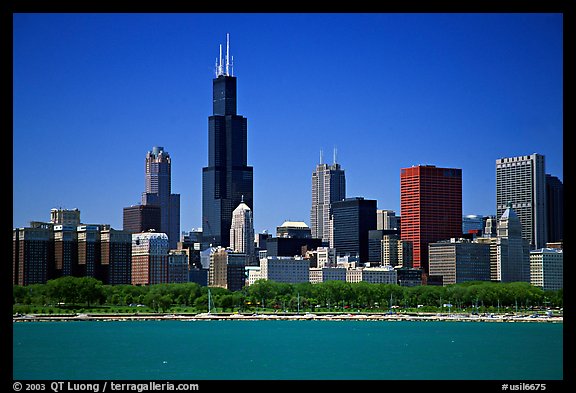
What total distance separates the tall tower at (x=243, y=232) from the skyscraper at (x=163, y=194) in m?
10.0

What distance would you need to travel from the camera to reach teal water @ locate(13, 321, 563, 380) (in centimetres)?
3222

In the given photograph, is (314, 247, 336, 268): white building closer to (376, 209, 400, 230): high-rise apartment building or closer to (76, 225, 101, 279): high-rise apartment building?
(376, 209, 400, 230): high-rise apartment building

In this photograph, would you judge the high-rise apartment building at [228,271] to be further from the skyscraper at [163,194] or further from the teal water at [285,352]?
the teal water at [285,352]

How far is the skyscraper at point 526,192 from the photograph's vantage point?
455ft

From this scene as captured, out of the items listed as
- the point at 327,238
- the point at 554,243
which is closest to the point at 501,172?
the point at 554,243

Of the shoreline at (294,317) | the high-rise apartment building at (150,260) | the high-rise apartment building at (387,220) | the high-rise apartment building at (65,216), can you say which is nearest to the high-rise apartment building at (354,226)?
the high-rise apartment building at (387,220)

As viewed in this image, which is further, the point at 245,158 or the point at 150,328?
the point at 245,158

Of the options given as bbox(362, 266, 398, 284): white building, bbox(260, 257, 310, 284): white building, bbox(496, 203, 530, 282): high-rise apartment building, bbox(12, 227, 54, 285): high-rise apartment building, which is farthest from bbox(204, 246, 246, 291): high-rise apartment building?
bbox(12, 227, 54, 285): high-rise apartment building

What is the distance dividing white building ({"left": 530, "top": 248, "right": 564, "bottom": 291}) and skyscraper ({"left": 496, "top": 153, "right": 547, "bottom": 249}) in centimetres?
818

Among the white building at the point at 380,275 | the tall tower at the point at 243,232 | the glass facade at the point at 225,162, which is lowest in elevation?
the white building at the point at 380,275

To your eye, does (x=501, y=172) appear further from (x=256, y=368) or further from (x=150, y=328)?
(x=256, y=368)

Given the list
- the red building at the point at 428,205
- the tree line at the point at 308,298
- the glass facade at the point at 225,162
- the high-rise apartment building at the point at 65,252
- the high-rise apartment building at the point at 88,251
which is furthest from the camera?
the glass facade at the point at 225,162
